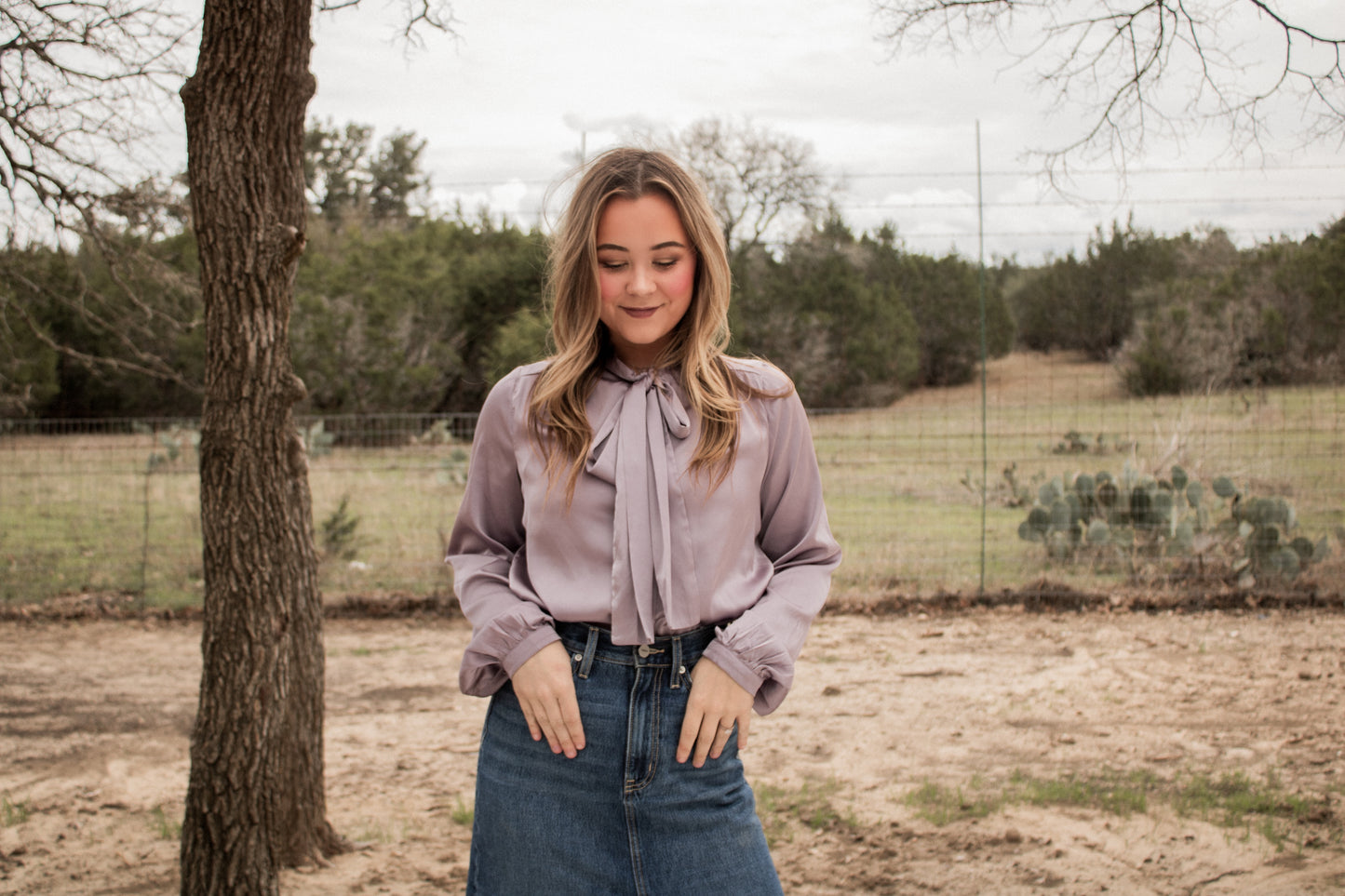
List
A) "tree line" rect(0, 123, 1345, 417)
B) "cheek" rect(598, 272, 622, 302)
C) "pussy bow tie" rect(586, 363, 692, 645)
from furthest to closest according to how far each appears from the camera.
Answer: "tree line" rect(0, 123, 1345, 417)
"cheek" rect(598, 272, 622, 302)
"pussy bow tie" rect(586, 363, 692, 645)

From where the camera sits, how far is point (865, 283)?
9648mm

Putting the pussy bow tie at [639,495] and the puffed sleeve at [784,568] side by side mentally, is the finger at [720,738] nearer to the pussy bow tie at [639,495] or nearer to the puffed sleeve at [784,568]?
the puffed sleeve at [784,568]

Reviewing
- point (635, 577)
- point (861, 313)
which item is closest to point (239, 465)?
point (635, 577)

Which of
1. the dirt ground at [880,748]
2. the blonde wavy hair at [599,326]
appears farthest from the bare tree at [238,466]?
the blonde wavy hair at [599,326]

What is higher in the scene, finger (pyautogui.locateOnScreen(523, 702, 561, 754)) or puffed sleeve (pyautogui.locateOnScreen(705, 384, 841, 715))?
Answer: puffed sleeve (pyautogui.locateOnScreen(705, 384, 841, 715))

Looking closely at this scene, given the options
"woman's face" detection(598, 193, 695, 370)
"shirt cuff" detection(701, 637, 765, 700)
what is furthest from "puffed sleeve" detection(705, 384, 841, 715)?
"woman's face" detection(598, 193, 695, 370)

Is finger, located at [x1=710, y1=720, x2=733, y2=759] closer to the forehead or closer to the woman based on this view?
the woman

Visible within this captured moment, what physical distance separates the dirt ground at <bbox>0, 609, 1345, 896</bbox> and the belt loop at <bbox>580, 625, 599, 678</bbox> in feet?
6.32

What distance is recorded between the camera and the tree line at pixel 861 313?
627cm

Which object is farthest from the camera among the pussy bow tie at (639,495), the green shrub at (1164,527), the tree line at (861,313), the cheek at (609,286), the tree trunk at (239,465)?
the green shrub at (1164,527)

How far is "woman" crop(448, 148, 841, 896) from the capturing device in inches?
56.0

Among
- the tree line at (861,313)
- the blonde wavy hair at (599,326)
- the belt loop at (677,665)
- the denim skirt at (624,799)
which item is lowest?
the denim skirt at (624,799)

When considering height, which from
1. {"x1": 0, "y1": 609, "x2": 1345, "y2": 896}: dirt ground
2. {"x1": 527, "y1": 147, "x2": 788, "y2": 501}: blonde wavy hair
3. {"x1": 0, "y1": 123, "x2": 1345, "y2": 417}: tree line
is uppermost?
{"x1": 0, "y1": 123, "x2": 1345, "y2": 417}: tree line

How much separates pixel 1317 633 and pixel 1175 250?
3.05 m
